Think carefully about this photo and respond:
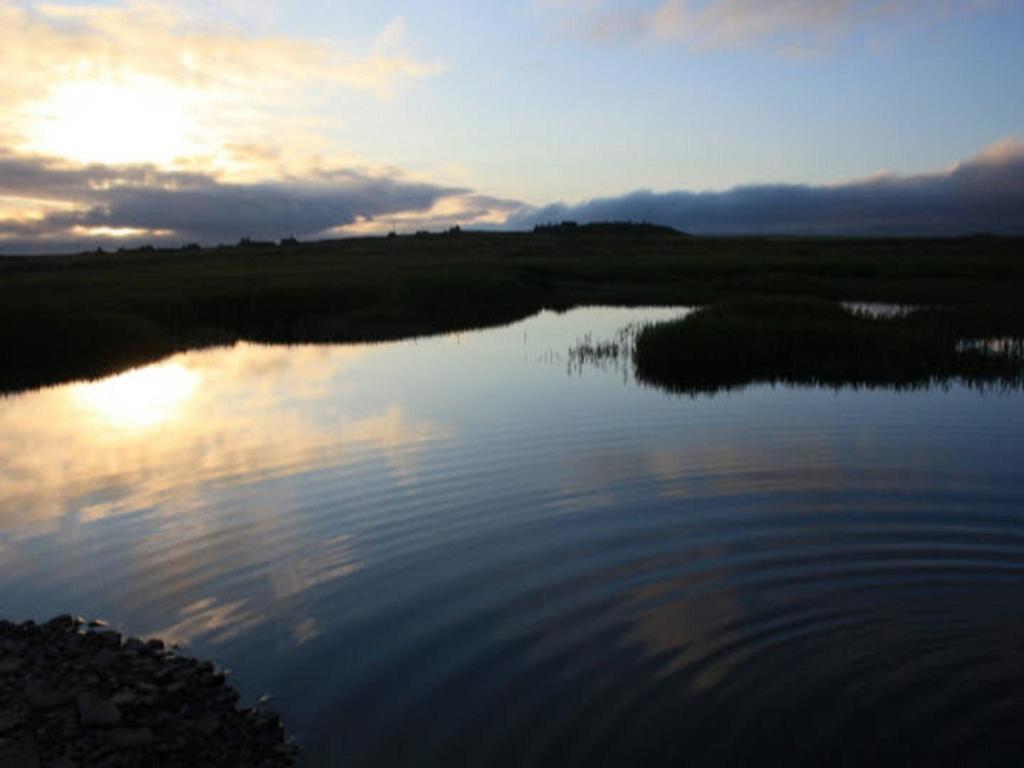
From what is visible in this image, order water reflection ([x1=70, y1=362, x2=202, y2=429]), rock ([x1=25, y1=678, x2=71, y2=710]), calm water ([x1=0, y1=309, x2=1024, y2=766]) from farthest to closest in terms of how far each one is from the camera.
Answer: water reflection ([x1=70, y1=362, x2=202, y2=429]) → rock ([x1=25, y1=678, x2=71, y2=710]) → calm water ([x1=0, y1=309, x2=1024, y2=766])

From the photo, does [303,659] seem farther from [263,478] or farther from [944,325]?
[944,325]

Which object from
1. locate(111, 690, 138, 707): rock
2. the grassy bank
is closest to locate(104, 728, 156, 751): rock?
locate(111, 690, 138, 707): rock

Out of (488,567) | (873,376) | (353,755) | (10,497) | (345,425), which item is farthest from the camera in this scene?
(873,376)

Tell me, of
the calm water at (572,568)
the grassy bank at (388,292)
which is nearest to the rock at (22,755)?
the calm water at (572,568)

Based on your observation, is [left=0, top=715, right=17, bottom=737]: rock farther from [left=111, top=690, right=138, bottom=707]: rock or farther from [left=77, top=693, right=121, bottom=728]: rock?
[left=111, top=690, right=138, bottom=707]: rock

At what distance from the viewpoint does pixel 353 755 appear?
7.82 metres

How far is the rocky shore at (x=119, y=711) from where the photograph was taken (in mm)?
7648

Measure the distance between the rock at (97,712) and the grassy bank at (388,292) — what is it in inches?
1021

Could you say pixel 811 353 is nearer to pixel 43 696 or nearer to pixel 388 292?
pixel 43 696

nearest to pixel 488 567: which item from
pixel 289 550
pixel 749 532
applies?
pixel 289 550

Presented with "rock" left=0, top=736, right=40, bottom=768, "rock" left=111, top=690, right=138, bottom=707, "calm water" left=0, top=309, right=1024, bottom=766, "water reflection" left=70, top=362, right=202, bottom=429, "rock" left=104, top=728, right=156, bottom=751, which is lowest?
"calm water" left=0, top=309, right=1024, bottom=766

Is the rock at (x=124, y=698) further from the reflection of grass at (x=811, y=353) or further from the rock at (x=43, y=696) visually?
the reflection of grass at (x=811, y=353)

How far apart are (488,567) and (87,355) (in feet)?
102

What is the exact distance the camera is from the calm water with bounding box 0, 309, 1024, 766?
823cm
